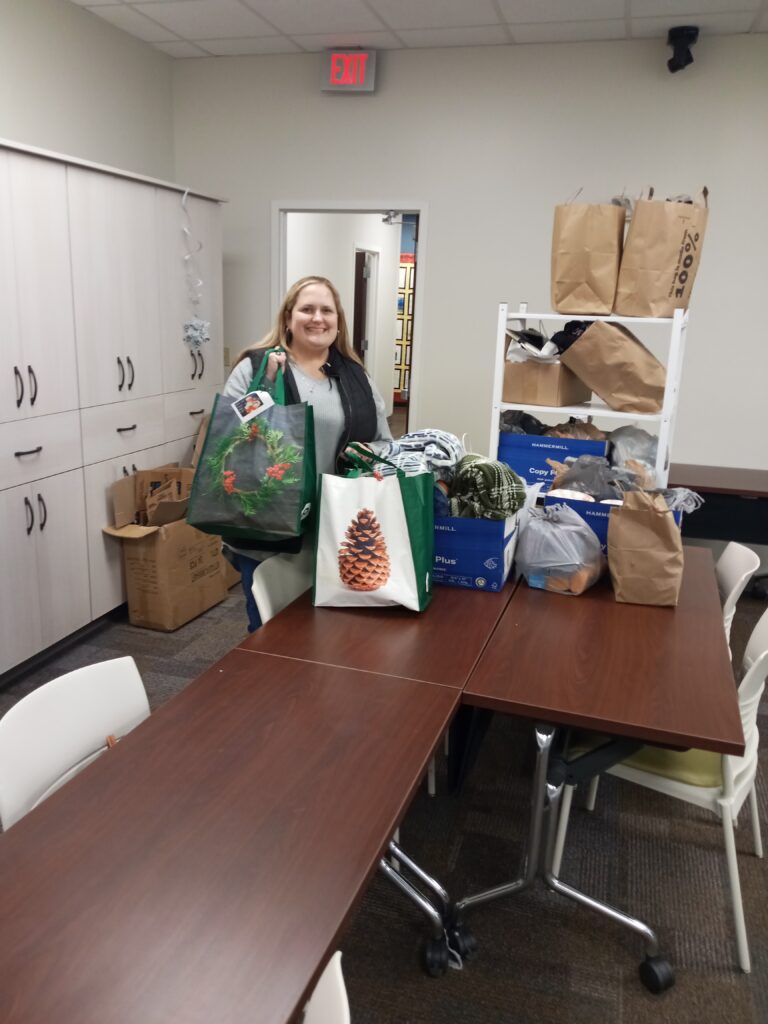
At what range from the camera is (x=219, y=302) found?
13.5 ft

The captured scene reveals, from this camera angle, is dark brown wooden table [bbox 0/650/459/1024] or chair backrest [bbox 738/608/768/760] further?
chair backrest [bbox 738/608/768/760]

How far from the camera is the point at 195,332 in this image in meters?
3.86

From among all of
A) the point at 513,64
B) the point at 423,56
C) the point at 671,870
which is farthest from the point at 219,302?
the point at 671,870

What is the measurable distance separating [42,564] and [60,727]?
188cm

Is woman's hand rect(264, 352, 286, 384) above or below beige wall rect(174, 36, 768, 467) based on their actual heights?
below

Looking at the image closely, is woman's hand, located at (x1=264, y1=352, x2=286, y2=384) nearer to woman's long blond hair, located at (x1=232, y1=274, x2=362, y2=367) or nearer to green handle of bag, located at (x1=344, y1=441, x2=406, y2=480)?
woman's long blond hair, located at (x1=232, y1=274, x2=362, y2=367)

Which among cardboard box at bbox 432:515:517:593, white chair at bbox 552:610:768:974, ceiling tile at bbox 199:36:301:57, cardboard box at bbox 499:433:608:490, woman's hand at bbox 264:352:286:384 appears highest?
ceiling tile at bbox 199:36:301:57

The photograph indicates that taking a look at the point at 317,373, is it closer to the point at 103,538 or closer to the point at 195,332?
the point at 103,538

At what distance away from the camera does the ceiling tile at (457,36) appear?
3.75 m

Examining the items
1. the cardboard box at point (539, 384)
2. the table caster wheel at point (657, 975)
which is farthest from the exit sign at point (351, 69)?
the table caster wheel at point (657, 975)

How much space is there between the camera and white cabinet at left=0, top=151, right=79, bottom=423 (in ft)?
8.98

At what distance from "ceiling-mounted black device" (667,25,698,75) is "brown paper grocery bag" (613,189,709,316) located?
162 cm

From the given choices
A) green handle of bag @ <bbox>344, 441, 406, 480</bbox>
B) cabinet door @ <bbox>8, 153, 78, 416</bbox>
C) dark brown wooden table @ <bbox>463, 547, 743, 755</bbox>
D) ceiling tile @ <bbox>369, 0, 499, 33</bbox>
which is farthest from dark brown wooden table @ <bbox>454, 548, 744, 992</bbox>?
ceiling tile @ <bbox>369, 0, 499, 33</bbox>

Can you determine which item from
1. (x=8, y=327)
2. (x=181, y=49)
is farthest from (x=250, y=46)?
(x=8, y=327)
